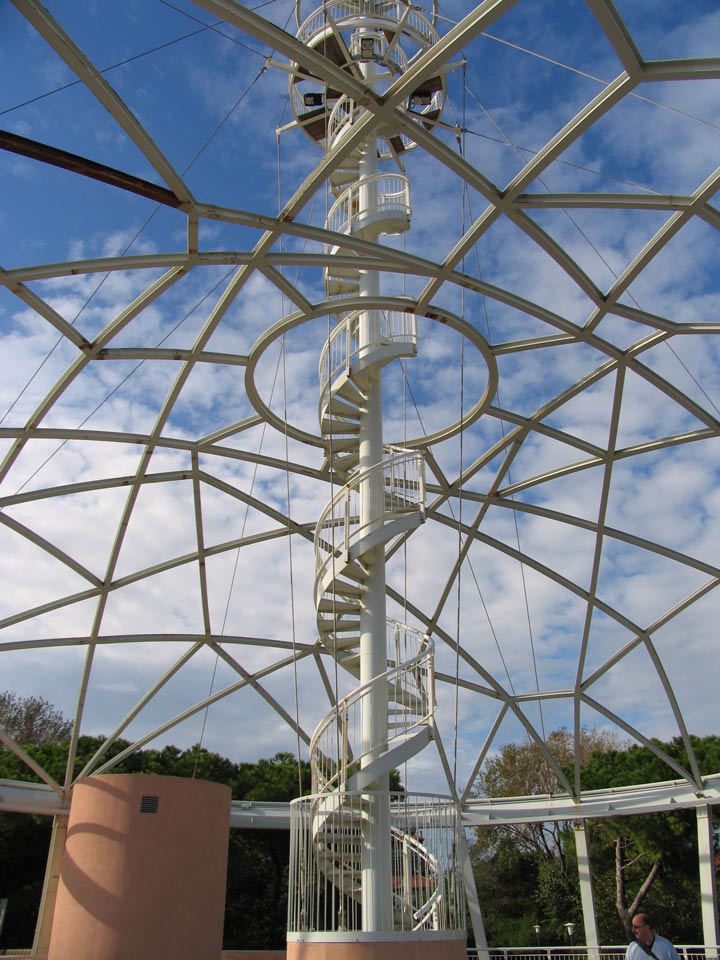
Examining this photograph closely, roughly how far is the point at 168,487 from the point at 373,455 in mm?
8208

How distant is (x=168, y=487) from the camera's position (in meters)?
25.6

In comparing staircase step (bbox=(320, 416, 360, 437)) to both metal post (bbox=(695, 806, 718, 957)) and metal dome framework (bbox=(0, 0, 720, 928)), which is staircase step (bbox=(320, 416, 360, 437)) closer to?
metal dome framework (bbox=(0, 0, 720, 928))

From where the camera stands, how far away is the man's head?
8578mm

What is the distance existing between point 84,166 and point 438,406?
14.3m

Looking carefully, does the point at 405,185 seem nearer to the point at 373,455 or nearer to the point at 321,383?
the point at 321,383

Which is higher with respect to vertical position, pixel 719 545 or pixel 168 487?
pixel 168 487

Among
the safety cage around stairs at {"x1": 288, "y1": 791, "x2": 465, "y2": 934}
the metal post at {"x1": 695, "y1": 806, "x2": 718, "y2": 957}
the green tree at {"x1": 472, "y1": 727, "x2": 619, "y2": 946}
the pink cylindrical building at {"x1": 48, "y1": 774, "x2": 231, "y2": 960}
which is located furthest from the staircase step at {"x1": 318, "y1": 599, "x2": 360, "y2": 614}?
the green tree at {"x1": 472, "y1": 727, "x2": 619, "y2": 946}

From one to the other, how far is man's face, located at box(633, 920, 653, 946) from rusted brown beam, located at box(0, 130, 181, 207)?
1207cm

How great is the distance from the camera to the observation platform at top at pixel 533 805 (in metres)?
27.4

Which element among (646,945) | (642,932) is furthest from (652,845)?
(642,932)

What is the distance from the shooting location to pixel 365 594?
19422mm

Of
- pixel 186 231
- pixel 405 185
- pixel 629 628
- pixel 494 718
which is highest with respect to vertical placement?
pixel 405 185

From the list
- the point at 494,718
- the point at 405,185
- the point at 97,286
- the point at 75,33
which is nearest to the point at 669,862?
the point at 494,718

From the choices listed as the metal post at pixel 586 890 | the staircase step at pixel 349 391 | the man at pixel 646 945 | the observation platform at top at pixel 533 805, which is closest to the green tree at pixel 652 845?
the observation platform at top at pixel 533 805
